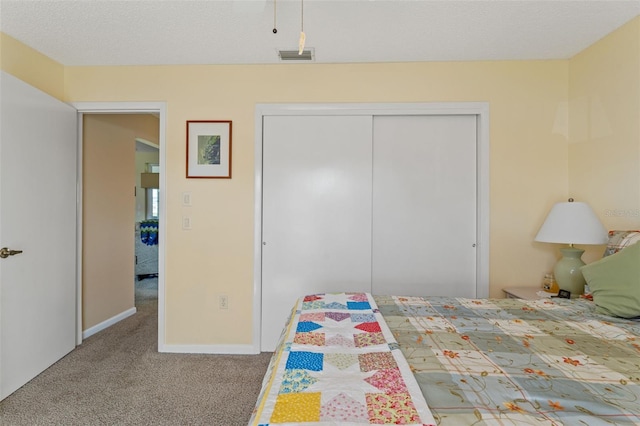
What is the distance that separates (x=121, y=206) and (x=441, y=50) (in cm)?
349

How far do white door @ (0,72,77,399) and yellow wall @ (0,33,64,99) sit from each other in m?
0.21

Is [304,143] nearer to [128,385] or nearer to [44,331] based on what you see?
[128,385]

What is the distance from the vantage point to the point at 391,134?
2746 mm

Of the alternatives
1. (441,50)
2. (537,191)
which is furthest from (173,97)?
(537,191)

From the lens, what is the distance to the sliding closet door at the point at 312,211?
8.94 feet

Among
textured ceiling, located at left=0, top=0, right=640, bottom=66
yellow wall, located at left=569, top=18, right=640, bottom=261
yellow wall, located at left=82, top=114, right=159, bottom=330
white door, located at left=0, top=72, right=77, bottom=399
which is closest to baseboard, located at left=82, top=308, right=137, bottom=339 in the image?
yellow wall, located at left=82, top=114, right=159, bottom=330

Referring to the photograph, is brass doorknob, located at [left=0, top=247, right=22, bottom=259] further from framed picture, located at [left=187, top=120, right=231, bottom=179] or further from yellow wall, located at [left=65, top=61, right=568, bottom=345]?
framed picture, located at [left=187, top=120, right=231, bottom=179]

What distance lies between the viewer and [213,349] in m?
2.71

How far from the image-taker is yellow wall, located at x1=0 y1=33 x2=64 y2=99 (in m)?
2.26

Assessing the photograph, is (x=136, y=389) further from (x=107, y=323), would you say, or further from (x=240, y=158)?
(x=240, y=158)

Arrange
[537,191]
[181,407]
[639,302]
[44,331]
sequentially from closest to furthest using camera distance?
1. [639,302]
2. [181,407]
3. [44,331]
4. [537,191]

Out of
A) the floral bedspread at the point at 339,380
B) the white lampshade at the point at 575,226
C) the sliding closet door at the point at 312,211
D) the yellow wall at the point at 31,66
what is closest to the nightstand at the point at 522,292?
the white lampshade at the point at 575,226

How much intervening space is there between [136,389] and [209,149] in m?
1.83

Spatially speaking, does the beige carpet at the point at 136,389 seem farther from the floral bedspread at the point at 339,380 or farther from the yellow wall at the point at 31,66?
the yellow wall at the point at 31,66
